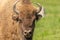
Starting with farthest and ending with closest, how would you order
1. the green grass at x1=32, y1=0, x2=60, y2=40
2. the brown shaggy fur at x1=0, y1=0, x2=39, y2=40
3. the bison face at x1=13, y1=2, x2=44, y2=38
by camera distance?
the green grass at x1=32, y1=0, x2=60, y2=40, the brown shaggy fur at x1=0, y1=0, x2=39, y2=40, the bison face at x1=13, y1=2, x2=44, y2=38

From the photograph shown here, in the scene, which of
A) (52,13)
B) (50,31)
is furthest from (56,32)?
(52,13)

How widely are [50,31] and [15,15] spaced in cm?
659

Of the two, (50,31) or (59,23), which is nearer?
(50,31)

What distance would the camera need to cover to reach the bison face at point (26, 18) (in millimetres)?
9414

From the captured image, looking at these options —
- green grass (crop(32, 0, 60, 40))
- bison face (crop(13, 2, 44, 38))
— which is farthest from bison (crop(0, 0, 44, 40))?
green grass (crop(32, 0, 60, 40))

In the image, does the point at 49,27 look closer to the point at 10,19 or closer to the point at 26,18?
the point at 10,19

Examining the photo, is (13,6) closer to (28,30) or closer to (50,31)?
(28,30)

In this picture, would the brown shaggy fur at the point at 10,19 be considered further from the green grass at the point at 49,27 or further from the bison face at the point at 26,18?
the green grass at the point at 49,27

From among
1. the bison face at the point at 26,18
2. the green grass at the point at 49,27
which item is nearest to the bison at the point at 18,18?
the bison face at the point at 26,18

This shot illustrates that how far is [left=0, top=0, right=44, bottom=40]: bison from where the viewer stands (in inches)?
374

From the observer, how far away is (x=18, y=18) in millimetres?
9805

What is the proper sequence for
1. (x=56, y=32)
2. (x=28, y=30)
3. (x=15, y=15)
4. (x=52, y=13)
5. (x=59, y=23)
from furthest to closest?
1. (x=52, y=13)
2. (x=59, y=23)
3. (x=56, y=32)
4. (x=15, y=15)
5. (x=28, y=30)

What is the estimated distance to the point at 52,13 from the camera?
71.3 feet

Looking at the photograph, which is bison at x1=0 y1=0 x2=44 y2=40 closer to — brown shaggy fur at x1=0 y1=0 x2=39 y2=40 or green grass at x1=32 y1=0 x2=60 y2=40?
brown shaggy fur at x1=0 y1=0 x2=39 y2=40
